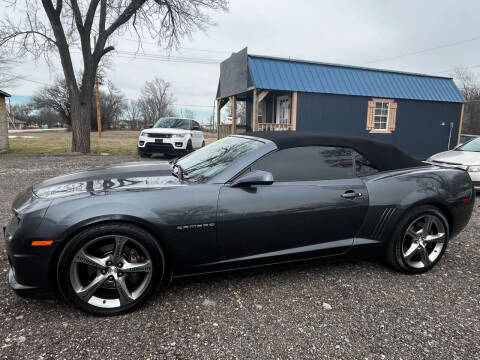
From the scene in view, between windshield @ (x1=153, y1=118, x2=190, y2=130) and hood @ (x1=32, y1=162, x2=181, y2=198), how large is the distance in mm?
9150

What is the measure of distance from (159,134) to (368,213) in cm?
951

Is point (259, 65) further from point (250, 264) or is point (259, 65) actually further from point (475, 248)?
point (250, 264)

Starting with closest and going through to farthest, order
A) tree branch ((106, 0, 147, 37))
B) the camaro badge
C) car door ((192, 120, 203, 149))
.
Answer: the camaro badge
car door ((192, 120, 203, 149))
tree branch ((106, 0, 147, 37))

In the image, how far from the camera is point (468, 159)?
22.5 ft

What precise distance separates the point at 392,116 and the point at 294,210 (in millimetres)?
13579

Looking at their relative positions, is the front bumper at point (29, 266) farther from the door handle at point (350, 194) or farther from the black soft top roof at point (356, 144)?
the door handle at point (350, 194)

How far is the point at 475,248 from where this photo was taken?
3.90 meters

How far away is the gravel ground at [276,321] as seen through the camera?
2.08m

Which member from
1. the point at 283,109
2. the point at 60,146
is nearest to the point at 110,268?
the point at 283,109

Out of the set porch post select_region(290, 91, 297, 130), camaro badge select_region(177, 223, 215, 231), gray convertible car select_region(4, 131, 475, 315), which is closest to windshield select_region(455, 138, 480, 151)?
gray convertible car select_region(4, 131, 475, 315)

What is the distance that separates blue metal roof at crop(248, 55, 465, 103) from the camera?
12555 mm

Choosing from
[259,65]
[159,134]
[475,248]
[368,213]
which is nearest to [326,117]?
[259,65]

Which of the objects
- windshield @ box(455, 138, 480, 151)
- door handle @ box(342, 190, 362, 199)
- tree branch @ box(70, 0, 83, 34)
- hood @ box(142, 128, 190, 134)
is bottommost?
door handle @ box(342, 190, 362, 199)

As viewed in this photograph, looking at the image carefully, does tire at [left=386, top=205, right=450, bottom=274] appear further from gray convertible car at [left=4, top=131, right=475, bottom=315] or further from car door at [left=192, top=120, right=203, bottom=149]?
car door at [left=192, top=120, right=203, bottom=149]
